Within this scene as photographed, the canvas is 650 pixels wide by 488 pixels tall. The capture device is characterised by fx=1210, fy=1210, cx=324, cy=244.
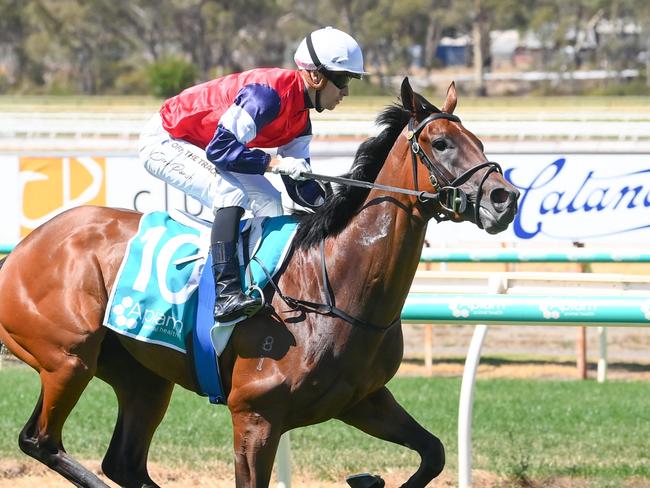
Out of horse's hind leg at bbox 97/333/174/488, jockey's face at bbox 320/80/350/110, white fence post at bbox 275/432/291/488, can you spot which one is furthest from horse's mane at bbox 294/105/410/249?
white fence post at bbox 275/432/291/488

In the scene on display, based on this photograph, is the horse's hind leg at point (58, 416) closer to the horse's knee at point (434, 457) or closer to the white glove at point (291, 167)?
the white glove at point (291, 167)

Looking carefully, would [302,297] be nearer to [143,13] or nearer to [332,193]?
[332,193]

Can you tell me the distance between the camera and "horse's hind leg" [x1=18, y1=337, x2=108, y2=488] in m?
4.52

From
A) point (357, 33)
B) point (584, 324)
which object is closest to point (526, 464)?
point (584, 324)

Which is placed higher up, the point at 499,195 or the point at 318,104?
the point at 318,104

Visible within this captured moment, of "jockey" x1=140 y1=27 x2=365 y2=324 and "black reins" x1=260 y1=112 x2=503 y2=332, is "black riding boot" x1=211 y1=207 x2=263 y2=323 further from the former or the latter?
"black reins" x1=260 y1=112 x2=503 y2=332

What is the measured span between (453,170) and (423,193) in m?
0.12

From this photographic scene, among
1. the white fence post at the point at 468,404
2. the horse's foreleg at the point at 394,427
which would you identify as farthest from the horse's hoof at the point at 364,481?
the white fence post at the point at 468,404

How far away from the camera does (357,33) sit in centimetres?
5928

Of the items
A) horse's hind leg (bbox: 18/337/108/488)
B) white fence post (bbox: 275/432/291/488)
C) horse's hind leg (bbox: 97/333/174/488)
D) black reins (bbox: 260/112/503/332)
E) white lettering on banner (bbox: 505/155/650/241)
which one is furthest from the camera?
white lettering on banner (bbox: 505/155/650/241)

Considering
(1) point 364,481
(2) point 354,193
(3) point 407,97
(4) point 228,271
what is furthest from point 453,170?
(1) point 364,481

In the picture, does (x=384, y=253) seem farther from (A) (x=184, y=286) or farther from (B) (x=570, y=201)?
(B) (x=570, y=201)

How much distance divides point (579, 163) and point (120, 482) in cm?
601

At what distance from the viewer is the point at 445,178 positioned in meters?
3.91
